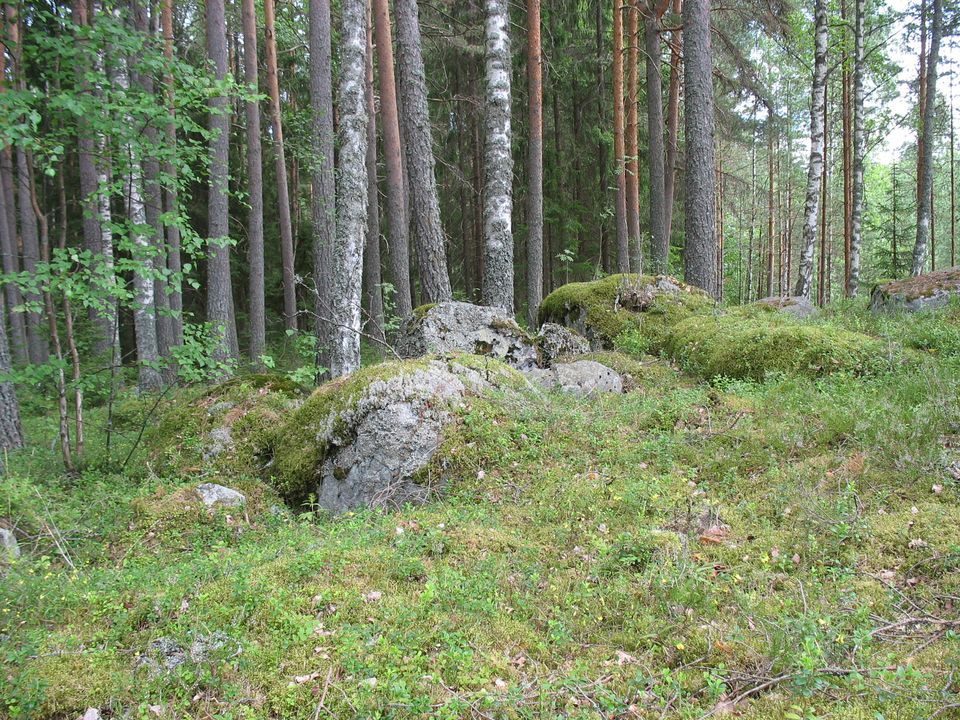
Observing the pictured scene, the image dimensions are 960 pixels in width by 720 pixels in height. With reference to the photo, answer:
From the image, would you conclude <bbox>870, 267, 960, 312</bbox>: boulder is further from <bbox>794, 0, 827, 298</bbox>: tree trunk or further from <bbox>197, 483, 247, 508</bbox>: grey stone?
<bbox>197, 483, 247, 508</bbox>: grey stone

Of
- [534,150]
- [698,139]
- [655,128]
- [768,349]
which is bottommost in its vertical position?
[768,349]

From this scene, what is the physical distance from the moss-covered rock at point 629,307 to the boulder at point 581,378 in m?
1.47

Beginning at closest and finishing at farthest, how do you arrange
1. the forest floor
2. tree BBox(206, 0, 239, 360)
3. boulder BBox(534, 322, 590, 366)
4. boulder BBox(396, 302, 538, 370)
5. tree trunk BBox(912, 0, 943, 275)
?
the forest floor < boulder BBox(396, 302, 538, 370) < boulder BBox(534, 322, 590, 366) < tree BBox(206, 0, 239, 360) < tree trunk BBox(912, 0, 943, 275)

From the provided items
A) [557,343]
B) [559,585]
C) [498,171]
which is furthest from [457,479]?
[498,171]

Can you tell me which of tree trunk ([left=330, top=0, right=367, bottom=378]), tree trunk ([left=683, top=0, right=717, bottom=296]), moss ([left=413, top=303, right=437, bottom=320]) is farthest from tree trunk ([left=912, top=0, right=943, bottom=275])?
tree trunk ([left=330, top=0, right=367, bottom=378])

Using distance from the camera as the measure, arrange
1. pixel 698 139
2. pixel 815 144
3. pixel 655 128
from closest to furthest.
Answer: pixel 698 139 < pixel 815 144 < pixel 655 128

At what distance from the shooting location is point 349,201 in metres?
8.39

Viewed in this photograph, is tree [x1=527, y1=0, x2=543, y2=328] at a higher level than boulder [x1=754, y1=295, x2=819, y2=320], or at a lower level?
higher

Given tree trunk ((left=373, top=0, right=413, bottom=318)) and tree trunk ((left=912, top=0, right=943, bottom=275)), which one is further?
tree trunk ((left=912, top=0, right=943, bottom=275))

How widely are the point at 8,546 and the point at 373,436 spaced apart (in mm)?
2883

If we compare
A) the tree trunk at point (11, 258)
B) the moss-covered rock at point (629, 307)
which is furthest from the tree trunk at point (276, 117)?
the moss-covered rock at point (629, 307)

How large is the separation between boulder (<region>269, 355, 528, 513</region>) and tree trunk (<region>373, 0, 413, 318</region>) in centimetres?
616

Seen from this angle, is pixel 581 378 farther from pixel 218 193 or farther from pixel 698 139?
pixel 218 193

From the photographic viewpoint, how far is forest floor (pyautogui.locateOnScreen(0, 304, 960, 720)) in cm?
261
